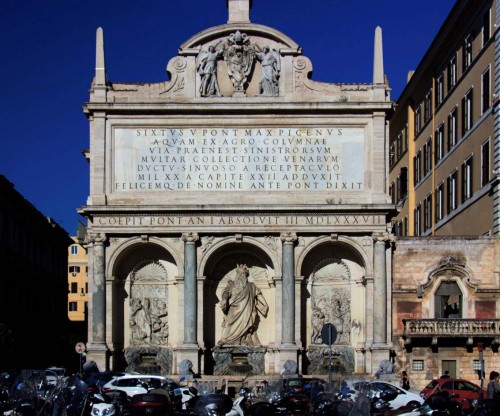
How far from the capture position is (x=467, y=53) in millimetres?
58156

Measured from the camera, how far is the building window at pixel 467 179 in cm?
5672

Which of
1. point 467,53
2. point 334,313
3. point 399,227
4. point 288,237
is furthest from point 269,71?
point 399,227

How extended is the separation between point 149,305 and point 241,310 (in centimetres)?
427

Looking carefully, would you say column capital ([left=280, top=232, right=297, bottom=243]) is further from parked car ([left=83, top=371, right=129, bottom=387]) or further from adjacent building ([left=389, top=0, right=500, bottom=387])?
parked car ([left=83, top=371, right=129, bottom=387])

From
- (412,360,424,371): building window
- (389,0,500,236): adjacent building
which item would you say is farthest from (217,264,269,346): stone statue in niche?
(389,0,500,236): adjacent building

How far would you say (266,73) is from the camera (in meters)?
51.5

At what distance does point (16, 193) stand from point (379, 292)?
91.5ft

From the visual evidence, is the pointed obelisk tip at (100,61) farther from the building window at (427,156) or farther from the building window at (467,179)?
the building window at (427,156)

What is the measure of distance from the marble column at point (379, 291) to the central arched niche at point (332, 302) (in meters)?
1.17

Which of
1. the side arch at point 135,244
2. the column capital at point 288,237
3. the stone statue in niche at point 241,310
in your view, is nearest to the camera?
the column capital at point 288,237

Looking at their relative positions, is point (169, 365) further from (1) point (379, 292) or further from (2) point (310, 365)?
(1) point (379, 292)

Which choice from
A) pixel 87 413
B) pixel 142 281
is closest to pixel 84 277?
pixel 142 281

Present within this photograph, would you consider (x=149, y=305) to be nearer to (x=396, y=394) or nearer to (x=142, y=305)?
(x=142, y=305)

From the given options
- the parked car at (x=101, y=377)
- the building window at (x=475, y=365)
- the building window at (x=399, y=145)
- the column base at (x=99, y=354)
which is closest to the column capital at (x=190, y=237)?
the column base at (x=99, y=354)
